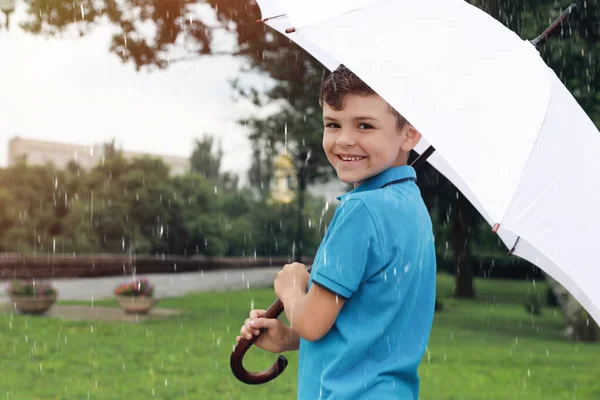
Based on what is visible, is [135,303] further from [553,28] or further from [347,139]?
[347,139]

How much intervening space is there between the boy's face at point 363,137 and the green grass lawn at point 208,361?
5609 millimetres

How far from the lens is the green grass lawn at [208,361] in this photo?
7.69 metres

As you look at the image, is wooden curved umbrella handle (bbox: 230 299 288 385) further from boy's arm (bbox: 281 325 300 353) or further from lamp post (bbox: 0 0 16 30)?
lamp post (bbox: 0 0 16 30)

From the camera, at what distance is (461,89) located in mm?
1937

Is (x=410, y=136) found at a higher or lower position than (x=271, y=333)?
higher


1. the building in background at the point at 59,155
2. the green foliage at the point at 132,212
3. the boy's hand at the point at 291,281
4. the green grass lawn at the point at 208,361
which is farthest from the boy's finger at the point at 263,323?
the building in background at the point at 59,155

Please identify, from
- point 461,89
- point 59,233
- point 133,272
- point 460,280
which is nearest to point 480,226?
point 460,280

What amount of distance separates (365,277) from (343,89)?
0.44 meters

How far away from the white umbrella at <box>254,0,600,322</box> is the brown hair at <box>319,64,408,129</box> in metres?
0.04

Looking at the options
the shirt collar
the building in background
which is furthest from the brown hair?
the building in background

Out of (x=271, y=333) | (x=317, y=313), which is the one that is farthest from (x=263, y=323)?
(x=317, y=313)

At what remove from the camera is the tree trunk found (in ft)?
54.3

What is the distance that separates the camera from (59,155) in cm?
2505

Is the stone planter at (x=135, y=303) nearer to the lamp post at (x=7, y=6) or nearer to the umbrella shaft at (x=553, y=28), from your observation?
the lamp post at (x=7, y=6)
